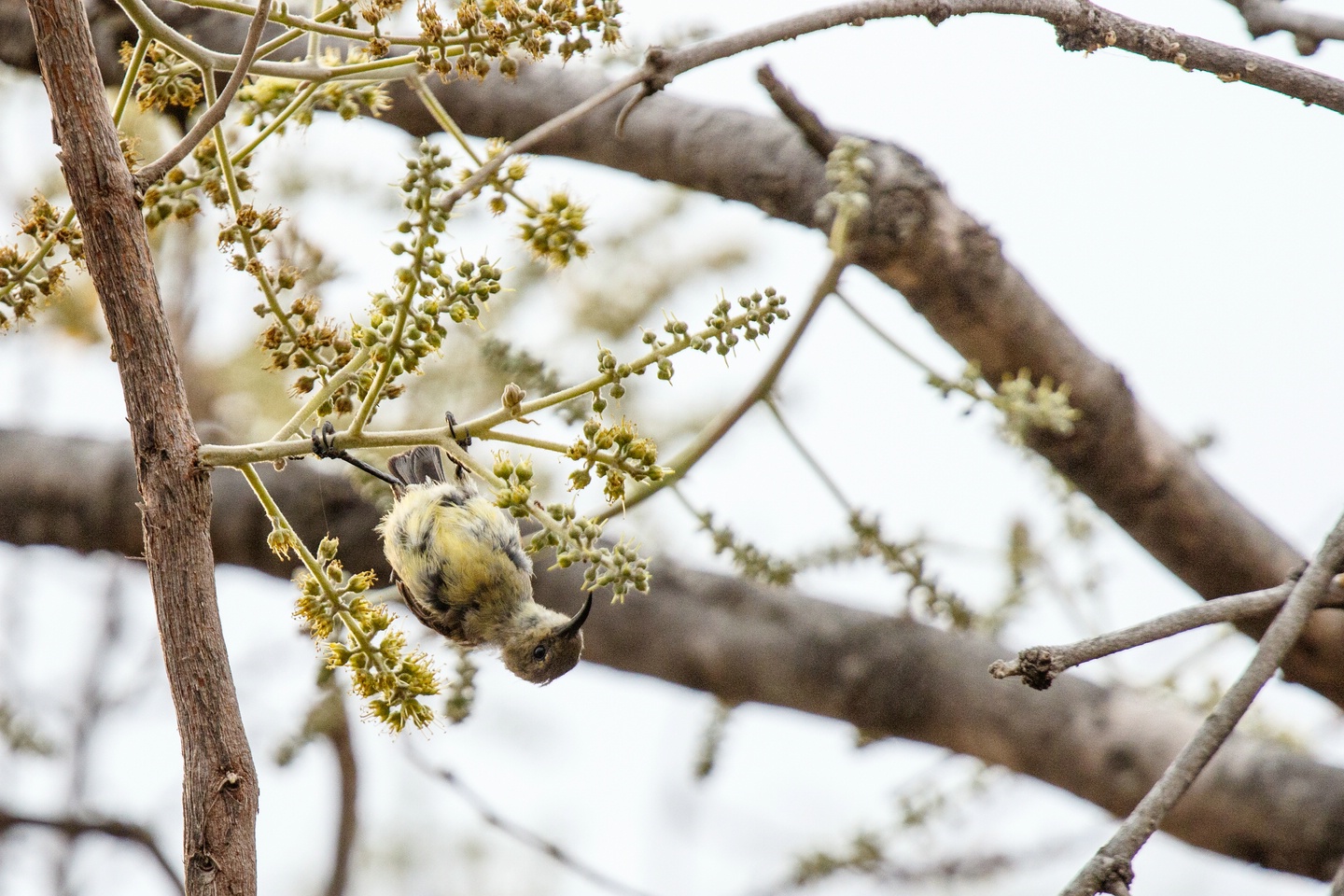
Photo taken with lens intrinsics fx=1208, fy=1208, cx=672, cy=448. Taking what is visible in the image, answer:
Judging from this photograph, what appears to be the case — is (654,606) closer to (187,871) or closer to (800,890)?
(800,890)

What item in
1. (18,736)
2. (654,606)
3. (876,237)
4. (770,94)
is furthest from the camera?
(654,606)

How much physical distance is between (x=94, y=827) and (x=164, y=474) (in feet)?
6.37

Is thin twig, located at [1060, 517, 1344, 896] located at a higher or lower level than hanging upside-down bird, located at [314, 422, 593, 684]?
lower

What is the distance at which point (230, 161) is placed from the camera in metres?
1.46

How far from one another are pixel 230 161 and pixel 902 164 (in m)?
1.62

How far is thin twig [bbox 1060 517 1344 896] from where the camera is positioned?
3.99ft

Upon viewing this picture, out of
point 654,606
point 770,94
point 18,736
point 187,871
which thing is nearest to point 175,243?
point 18,736

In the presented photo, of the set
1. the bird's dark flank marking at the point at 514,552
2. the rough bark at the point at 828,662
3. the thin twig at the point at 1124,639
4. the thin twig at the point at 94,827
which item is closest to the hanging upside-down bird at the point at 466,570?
the bird's dark flank marking at the point at 514,552

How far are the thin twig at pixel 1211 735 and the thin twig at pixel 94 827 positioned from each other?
220 cm

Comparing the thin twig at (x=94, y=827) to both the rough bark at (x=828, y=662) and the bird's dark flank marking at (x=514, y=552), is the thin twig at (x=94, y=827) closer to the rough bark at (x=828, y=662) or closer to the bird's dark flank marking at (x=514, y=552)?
→ the rough bark at (x=828, y=662)

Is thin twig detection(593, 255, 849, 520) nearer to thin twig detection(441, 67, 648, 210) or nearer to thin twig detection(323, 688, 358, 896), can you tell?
thin twig detection(441, 67, 648, 210)

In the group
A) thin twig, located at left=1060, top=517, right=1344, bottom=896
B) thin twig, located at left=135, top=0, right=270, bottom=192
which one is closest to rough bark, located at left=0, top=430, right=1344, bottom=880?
thin twig, located at left=1060, top=517, right=1344, bottom=896

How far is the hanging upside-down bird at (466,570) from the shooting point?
2.46 metres

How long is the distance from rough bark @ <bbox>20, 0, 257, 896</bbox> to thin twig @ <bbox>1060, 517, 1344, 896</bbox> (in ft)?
2.82
